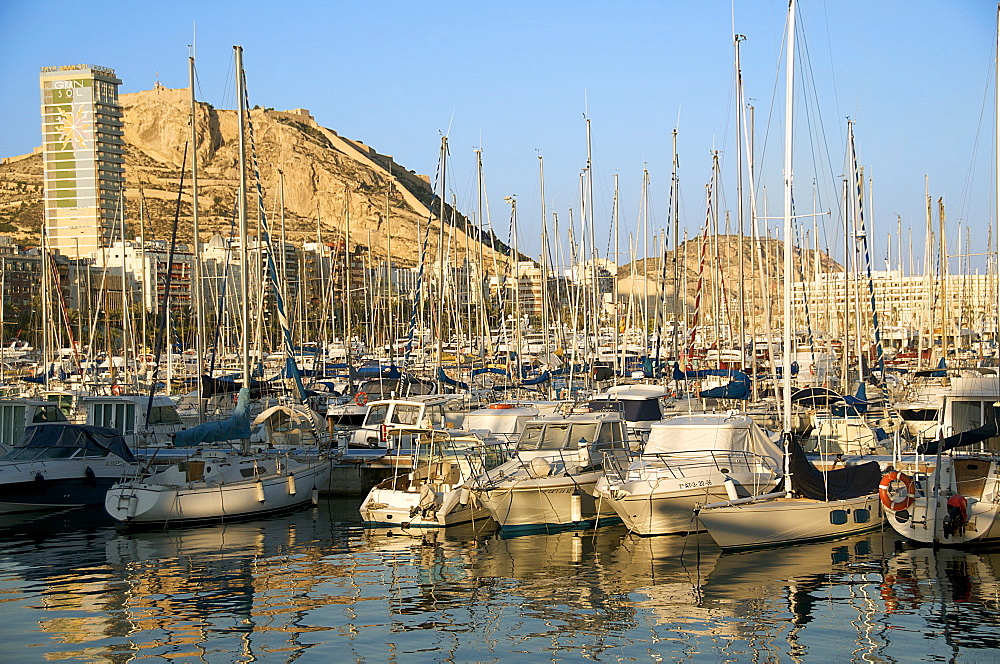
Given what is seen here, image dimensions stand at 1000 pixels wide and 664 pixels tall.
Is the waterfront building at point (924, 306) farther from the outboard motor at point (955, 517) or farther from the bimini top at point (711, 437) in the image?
the outboard motor at point (955, 517)

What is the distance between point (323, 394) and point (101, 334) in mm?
54921

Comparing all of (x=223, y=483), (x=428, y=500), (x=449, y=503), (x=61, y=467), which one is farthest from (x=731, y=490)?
(x=61, y=467)

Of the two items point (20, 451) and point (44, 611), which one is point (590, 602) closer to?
point (44, 611)

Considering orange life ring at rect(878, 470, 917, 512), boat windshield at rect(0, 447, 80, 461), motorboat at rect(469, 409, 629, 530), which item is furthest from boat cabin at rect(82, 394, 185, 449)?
orange life ring at rect(878, 470, 917, 512)

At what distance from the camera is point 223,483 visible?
24250 mm

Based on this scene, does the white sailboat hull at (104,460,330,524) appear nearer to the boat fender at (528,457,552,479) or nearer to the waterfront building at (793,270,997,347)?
the boat fender at (528,457,552,479)

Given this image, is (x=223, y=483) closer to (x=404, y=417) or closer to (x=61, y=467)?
(x=61, y=467)

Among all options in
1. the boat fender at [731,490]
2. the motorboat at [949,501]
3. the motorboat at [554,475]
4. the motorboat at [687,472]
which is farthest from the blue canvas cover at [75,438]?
the motorboat at [949,501]

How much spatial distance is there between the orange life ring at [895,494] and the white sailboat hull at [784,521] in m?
0.69

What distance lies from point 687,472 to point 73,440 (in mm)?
15091

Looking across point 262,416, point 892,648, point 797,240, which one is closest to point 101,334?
point 797,240

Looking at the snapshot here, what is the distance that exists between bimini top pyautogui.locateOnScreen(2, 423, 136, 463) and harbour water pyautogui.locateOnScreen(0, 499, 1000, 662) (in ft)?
12.8

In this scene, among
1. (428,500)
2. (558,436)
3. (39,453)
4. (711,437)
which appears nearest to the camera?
(711,437)

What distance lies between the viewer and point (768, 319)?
32.3 meters
